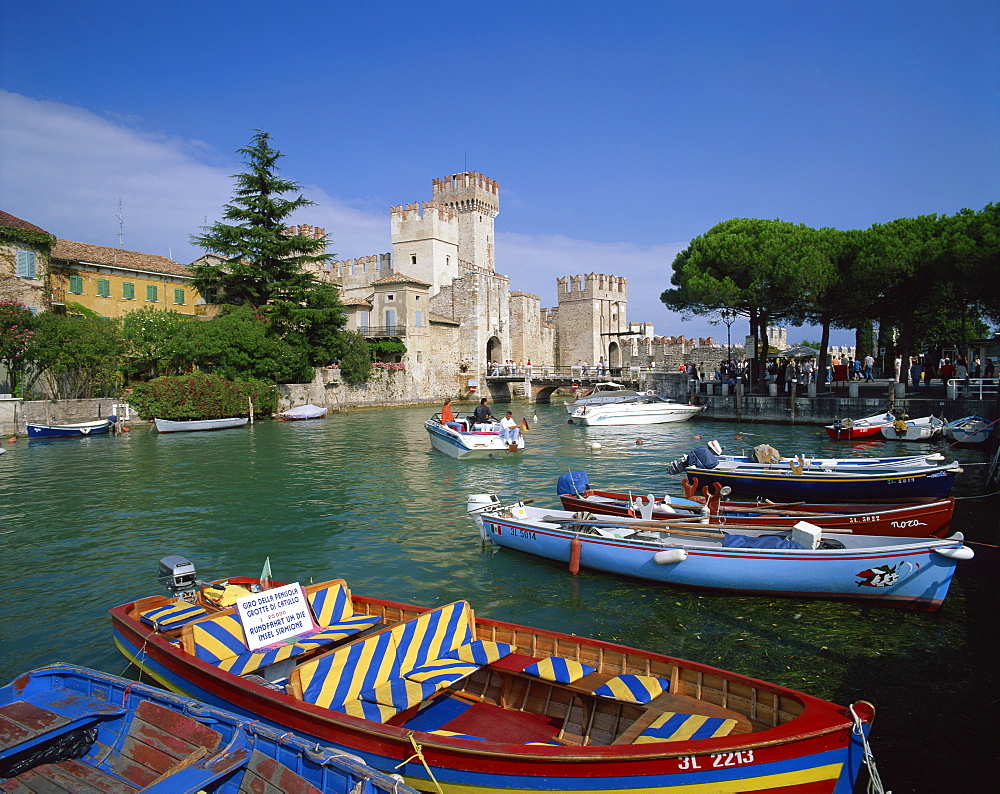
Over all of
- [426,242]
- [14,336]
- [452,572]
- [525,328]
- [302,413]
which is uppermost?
[426,242]

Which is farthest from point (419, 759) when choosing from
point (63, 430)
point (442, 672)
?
point (63, 430)

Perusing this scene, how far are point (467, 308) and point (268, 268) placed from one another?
19036 millimetres

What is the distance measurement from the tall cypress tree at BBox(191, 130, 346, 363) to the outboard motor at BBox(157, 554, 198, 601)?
33.9m

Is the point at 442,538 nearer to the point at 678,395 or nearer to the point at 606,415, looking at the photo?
the point at 606,415

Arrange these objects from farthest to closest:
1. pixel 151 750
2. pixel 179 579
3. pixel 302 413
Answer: pixel 302 413, pixel 179 579, pixel 151 750

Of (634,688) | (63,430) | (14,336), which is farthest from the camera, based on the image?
(14,336)

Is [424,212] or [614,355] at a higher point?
[424,212]

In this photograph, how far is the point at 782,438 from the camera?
2238 centimetres

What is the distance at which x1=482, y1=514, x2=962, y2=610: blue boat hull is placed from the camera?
706cm

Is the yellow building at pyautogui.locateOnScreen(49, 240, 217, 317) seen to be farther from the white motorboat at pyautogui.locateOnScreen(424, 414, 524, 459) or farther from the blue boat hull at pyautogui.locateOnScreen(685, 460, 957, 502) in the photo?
the blue boat hull at pyautogui.locateOnScreen(685, 460, 957, 502)

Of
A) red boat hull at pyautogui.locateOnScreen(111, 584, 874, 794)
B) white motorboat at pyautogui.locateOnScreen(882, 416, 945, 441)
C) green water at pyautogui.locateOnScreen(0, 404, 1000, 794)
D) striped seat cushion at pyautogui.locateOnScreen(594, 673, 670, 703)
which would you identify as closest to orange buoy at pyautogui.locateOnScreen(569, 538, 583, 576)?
green water at pyautogui.locateOnScreen(0, 404, 1000, 794)

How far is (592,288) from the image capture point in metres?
65.4

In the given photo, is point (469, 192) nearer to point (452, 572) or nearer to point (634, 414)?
point (634, 414)

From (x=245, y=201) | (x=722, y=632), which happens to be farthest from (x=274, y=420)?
(x=722, y=632)
